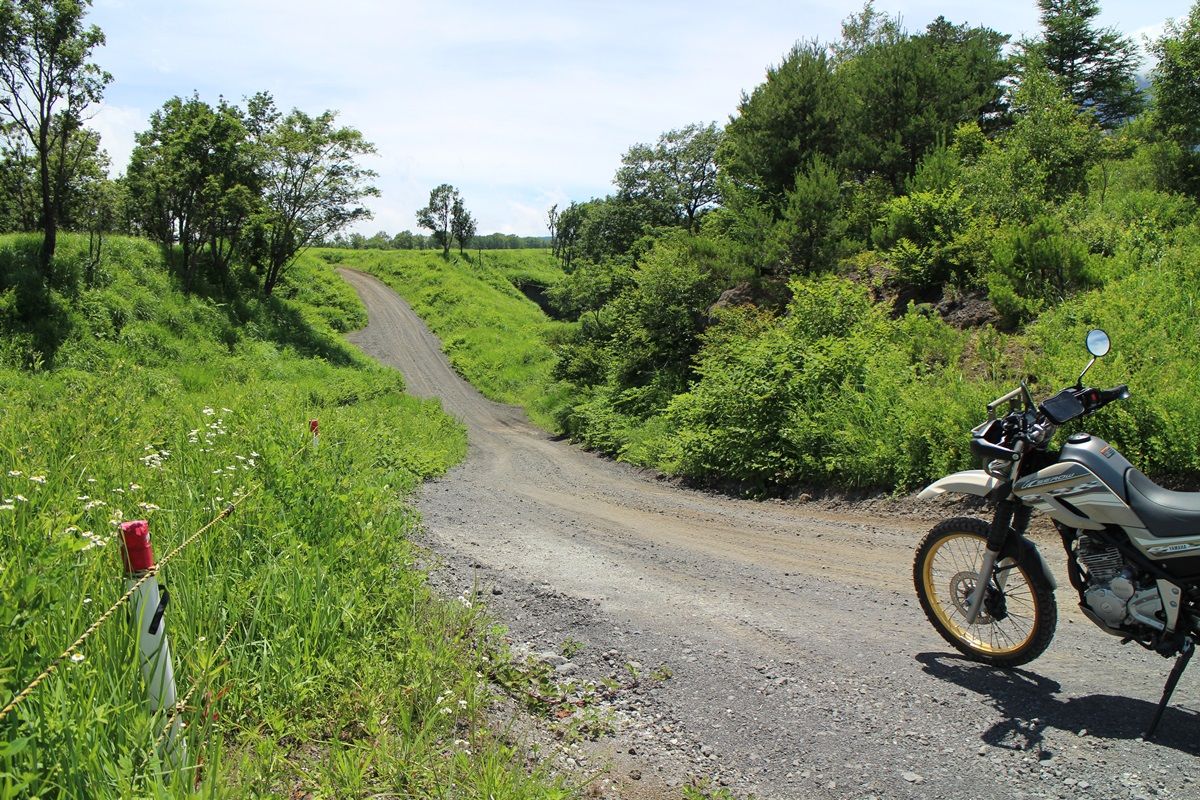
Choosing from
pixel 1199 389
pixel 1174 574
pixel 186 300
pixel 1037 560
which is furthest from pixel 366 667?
pixel 186 300

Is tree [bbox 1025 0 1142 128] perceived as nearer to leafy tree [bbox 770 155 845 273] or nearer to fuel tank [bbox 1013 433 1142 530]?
leafy tree [bbox 770 155 845 273]

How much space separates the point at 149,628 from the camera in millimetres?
2805

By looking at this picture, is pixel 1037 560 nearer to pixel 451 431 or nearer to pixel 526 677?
pixel 526 677

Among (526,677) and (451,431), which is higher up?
(526,677)

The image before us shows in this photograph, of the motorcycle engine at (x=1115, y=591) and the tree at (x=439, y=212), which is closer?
the motorcycle engine at (x=1115, y=591)

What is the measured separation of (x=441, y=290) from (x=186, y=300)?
92.8ft

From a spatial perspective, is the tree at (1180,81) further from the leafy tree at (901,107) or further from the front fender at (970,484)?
the front fender at (970,484)

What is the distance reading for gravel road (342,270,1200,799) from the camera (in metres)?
3.31

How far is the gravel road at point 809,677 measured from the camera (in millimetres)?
3312

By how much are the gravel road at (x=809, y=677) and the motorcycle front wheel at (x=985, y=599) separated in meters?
0.15

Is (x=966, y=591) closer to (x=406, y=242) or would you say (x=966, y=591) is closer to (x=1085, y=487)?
(x=1085, y=487)

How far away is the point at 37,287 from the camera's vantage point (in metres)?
23.5

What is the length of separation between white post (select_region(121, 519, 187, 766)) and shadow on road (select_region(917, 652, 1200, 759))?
3.67 metres

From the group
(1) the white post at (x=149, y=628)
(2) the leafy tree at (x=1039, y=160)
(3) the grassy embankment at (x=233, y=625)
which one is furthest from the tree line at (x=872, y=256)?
(1) the white post at (x=149, y=628)
